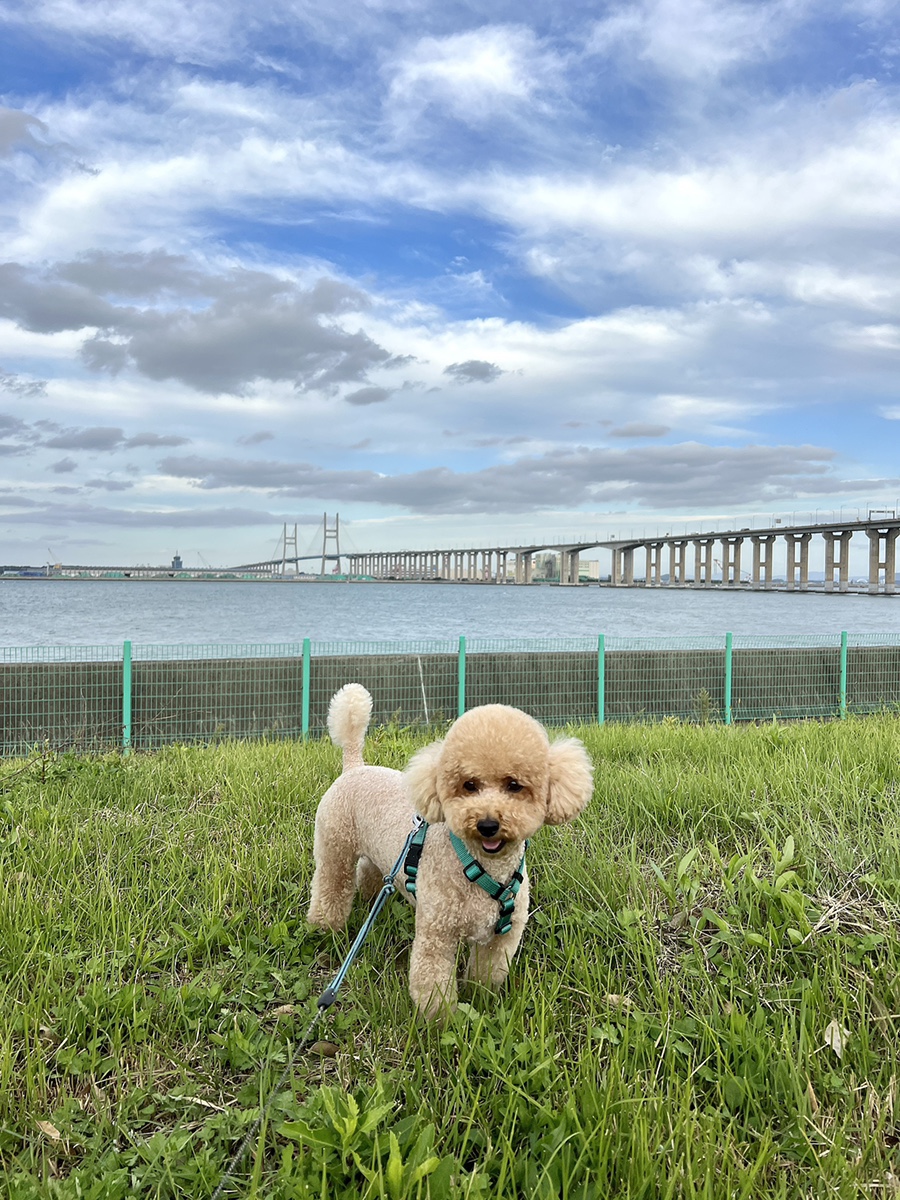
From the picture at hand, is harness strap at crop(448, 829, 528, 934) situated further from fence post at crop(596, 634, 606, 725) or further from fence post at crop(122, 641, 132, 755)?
fence post at crop(596, 634, 606, 725)

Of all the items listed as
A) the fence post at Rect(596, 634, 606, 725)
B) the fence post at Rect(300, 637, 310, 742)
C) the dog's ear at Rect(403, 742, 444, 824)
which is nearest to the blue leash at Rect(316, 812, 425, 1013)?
the dog's ear at Rect(403, 742, 444, 824)

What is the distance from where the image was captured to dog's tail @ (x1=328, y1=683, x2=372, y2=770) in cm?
302

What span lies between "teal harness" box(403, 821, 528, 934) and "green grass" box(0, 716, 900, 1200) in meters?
0.28

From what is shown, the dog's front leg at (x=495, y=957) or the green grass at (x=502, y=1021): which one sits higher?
the dog's front leg at (x=495, y=957)

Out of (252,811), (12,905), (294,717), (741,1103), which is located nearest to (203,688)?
(294,717)

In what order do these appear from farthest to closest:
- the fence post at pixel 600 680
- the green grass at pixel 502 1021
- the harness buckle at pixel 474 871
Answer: the fence post at pixel 600 680, the harness buckle at pixel 474 871, the green grass at pixel 502 1021

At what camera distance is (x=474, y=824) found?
2.03 m

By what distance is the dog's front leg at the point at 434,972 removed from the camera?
89.4 inches

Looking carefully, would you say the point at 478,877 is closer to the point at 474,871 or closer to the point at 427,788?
the point at 474,871

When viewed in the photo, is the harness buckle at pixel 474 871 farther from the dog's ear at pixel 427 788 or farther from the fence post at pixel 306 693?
the fence post at pixel 306 693

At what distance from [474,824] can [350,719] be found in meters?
1.13

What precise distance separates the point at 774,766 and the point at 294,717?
6772mm

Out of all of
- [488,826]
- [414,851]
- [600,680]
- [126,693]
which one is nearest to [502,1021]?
Answer: [414,851]

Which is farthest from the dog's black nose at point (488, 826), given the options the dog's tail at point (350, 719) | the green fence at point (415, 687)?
the green fence at point (415, 687)
